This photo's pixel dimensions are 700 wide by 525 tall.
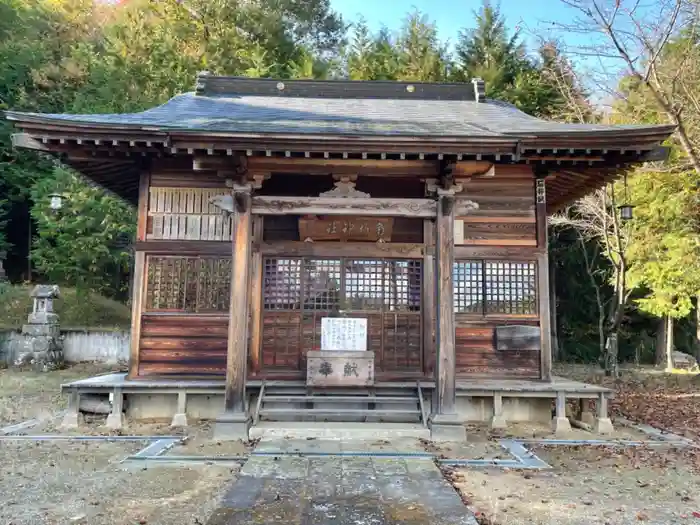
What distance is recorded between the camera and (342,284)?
29.8 feet

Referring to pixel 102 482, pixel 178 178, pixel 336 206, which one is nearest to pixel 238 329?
pixel 336 206

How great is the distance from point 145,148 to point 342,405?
4.85 metres

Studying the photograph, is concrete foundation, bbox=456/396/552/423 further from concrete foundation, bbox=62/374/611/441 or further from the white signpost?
the white signpost

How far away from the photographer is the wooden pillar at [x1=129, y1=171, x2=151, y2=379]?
8.66 m

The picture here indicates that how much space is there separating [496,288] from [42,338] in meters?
13.3

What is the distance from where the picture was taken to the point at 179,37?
22859 mm

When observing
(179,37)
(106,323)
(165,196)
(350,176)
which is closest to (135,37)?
(179,37)

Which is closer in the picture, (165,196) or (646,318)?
(165,196)

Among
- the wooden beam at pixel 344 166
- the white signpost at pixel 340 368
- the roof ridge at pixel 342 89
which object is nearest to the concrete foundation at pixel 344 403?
the white signpost at pixel 340 368

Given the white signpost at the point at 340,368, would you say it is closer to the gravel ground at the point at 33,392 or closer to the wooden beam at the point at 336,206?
the wooden beam at the point at 336,206

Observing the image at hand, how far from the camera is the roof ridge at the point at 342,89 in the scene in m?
11.5

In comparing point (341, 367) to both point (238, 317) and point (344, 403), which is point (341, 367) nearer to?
point (344, 403)

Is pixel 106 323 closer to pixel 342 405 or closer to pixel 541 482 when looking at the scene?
pixel 342 405

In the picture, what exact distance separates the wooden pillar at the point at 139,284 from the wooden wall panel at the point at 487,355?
5452 mm
